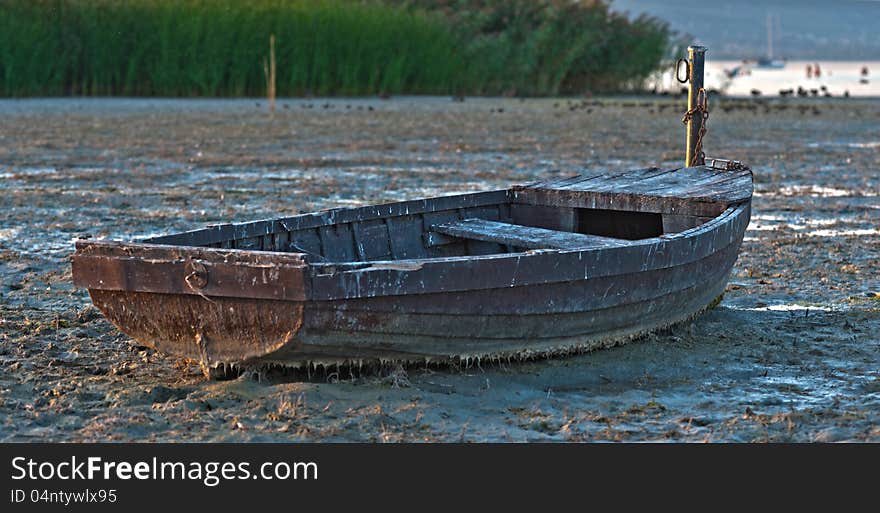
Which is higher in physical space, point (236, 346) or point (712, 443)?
point (236, 346)

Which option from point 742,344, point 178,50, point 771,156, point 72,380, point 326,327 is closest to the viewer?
point 326,327

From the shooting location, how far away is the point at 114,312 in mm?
5812

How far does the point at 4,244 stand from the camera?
949 cm

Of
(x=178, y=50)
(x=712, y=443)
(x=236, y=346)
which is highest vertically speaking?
(x=178, y=50)

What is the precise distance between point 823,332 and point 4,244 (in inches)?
236

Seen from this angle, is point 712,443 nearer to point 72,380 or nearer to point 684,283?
point 684,283

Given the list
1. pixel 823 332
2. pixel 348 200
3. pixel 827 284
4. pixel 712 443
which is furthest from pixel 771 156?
pixel 712 443

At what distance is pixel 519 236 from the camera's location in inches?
283

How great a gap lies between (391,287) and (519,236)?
180 centimetres

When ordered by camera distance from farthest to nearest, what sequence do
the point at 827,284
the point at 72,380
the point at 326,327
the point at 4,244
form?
the point at 4,244
the point at 827,284
the point at 72,380
the point at 326,327

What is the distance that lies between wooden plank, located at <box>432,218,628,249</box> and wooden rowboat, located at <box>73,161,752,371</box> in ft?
0.04

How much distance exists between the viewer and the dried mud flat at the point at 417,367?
5.36 meters

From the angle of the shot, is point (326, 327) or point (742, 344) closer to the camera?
point (326, 327)

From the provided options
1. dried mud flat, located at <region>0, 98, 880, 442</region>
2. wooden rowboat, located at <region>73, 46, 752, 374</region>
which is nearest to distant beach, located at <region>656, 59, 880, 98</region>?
dried mud flat, located at <region>0, 98, 880, 442</region>
